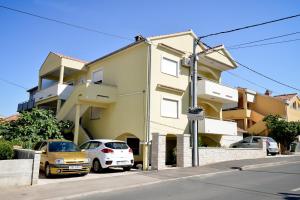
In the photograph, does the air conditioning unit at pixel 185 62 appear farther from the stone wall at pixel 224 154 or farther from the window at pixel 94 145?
the window at pixel 94 145

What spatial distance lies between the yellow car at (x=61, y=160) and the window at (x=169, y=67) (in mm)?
8993

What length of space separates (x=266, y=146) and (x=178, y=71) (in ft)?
35.5

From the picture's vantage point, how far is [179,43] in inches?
846

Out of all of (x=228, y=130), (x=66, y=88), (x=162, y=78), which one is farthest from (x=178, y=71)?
(x=66, y=88)

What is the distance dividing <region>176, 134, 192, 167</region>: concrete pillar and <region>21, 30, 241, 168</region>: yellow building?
0.62 meters

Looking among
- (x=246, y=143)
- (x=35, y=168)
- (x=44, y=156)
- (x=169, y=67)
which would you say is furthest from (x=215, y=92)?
(x=35, y=168)

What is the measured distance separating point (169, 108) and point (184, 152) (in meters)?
4.46

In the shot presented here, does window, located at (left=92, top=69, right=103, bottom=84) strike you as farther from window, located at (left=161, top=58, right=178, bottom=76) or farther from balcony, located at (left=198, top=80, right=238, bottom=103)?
balcony, located at (left=198, top=80, right=238, bottom=103)

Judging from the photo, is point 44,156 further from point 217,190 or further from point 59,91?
point 59,91

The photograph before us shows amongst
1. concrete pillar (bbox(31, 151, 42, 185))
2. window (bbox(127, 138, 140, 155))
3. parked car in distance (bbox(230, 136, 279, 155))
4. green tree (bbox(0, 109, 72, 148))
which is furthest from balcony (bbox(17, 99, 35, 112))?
parked car in distance (bbox(230, 136, 279, 155))

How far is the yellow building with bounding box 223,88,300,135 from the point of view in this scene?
3559 centimetres

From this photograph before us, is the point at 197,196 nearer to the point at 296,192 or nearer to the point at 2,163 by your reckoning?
the point at 296,192

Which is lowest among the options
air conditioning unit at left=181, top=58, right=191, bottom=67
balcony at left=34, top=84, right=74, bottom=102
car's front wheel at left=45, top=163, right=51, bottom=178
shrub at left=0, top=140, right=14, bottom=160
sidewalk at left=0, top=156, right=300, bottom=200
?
sidewalk at left=0, top=156, right=300, bottom=200

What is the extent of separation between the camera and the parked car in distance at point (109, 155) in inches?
561
